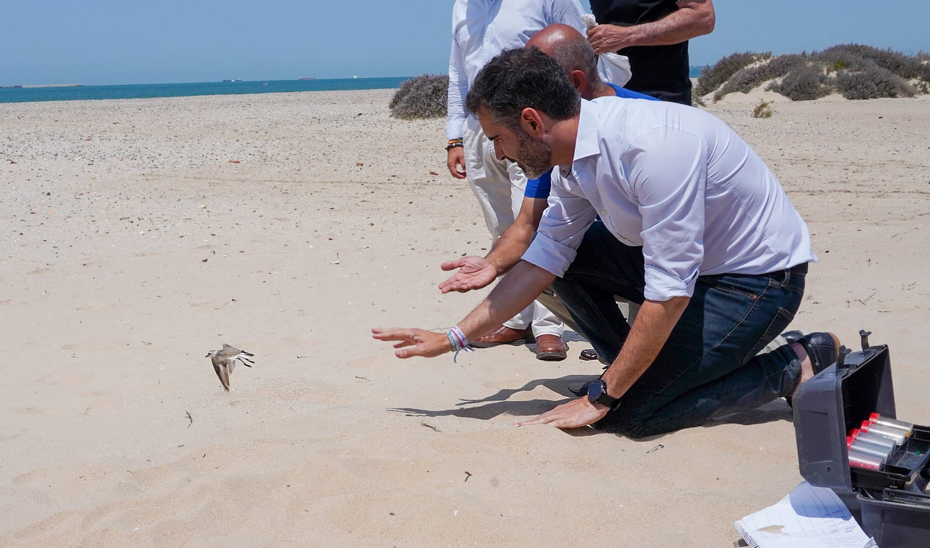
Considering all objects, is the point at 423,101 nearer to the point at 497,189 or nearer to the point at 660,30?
the point at 497,189

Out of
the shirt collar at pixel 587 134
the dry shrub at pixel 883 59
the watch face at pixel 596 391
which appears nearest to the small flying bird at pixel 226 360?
the watch face at pixel 596 391

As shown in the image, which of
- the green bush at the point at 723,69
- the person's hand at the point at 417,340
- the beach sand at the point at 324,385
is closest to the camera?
the beach sand at the point at 324,385

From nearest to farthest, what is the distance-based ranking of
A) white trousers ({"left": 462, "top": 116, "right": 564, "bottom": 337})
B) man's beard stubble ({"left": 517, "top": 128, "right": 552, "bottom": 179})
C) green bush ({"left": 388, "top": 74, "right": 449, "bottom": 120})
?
man's beard stubble ({"left": 517, "top": 128, "right": 552, "bottom": 179}) → white trousers ({"left": 462, "top": 116, "right": 564, "bottom": 337}) → green bush ({"left": 388, "top": 74, "right": 449, "bottom": 120})

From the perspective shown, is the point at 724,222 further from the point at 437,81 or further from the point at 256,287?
the point at 437,81

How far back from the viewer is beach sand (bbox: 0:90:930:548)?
7.22ft

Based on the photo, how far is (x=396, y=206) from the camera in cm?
750

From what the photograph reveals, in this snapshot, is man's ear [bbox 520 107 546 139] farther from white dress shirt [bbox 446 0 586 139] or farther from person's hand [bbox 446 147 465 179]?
person's hand [bbox 446 147 465 179]

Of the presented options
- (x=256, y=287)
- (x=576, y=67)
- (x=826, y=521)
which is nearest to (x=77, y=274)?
(x=256, y=287)

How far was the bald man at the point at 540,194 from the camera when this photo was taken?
2930 mm

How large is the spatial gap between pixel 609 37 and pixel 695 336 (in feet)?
4.74

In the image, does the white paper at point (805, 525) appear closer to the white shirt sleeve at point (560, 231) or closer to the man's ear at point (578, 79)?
the white shirt sleeve at point (560, 231)

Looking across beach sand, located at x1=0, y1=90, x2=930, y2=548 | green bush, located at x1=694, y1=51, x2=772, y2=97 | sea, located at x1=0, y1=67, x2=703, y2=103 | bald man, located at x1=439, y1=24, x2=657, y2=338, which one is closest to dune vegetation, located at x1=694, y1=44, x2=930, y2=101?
green bush, located at x1=694, y1=51, x2=772, y2=97

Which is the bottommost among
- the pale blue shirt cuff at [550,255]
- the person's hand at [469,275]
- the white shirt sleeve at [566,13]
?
the person's hand at [469,275]

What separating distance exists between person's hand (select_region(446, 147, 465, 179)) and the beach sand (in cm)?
76
